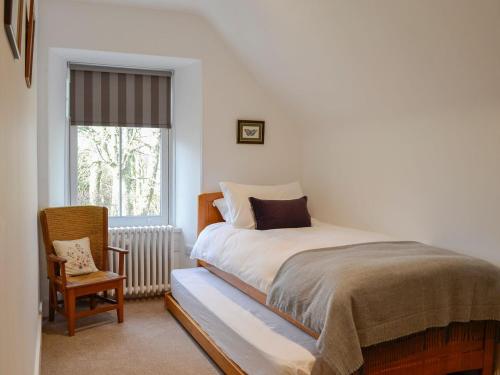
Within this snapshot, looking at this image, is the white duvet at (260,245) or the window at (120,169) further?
the window at (120,169)

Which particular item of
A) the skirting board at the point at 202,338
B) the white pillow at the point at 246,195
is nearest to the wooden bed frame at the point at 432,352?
the skirting board at the point at 202,338

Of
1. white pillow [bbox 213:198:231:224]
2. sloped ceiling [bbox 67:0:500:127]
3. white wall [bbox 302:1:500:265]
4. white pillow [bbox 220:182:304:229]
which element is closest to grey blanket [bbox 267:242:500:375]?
white wall [bbox 302:1:500:265]

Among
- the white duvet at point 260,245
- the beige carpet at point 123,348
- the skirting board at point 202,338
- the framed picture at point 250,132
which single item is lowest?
the beige carpet at point 123,348

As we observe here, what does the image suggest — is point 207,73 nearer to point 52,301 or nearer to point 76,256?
point 76,256

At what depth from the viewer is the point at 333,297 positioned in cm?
220

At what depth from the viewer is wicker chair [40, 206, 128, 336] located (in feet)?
11.2

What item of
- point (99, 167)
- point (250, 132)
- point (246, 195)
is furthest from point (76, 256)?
point (250, 132)

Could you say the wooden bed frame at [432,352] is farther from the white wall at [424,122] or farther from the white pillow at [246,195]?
the white pillow at [246,195]

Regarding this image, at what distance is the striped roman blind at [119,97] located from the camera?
4.22m

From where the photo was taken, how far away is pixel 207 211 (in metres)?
4.27

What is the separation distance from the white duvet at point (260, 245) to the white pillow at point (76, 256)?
85 centimetres

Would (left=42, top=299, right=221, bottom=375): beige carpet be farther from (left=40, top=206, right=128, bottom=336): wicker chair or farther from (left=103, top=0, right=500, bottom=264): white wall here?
(left=103, top=0, right=500, bottom=264): white wall

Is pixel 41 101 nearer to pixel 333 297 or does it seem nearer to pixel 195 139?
pixel 195 139

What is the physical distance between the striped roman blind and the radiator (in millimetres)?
1006
